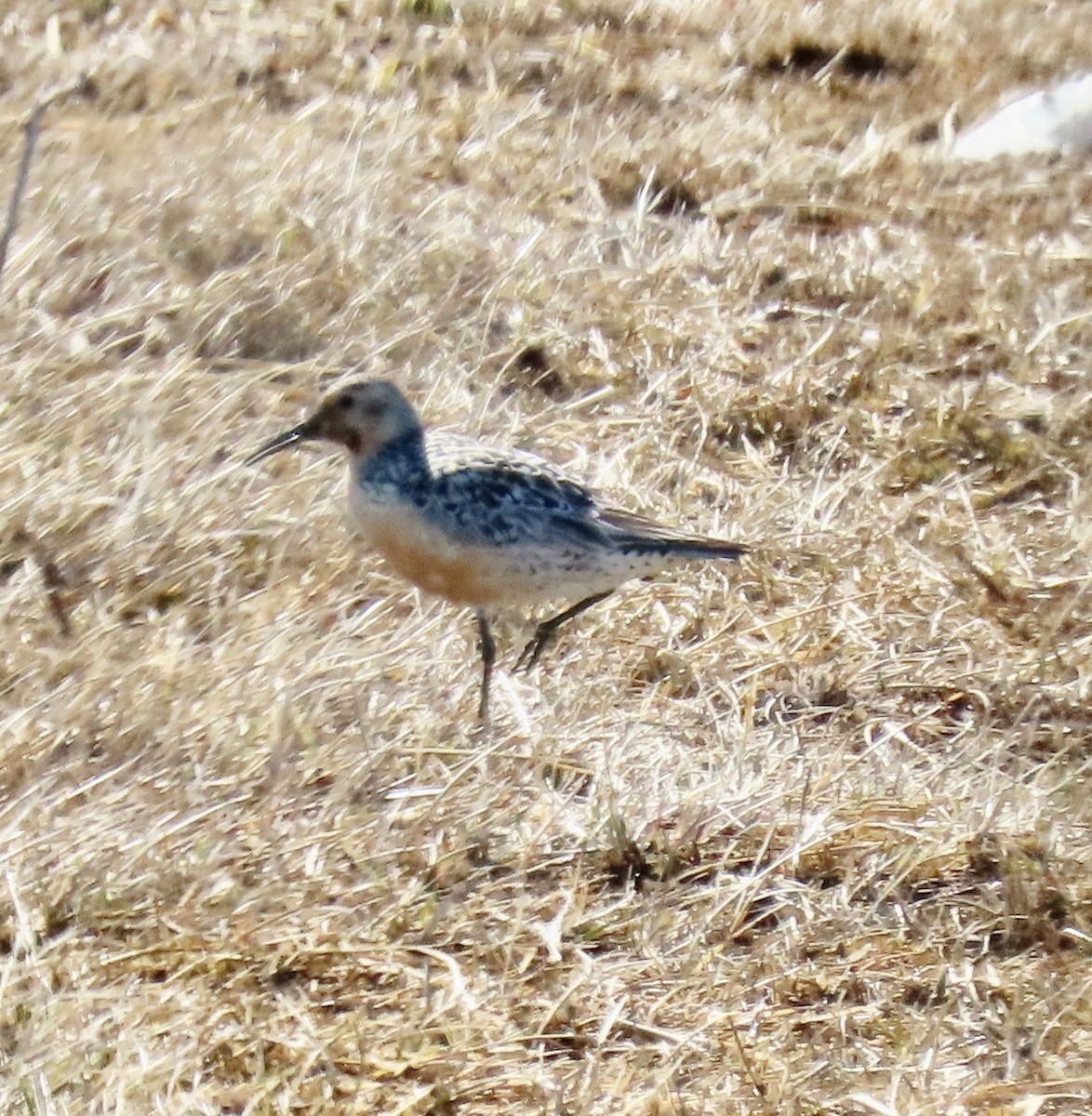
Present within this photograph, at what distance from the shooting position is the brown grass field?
397 cm

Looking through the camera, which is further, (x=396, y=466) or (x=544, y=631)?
(x=544, y=631)

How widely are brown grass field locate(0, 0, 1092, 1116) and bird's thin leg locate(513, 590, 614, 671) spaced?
0.08 meters

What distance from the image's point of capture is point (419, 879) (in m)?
4.32

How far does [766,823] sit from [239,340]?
2635 millimetres

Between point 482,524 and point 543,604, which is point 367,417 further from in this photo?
point 543,604

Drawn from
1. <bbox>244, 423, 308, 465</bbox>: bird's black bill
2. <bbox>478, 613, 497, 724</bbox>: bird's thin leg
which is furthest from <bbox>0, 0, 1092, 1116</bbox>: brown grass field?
<bbox>244, 423, 308, 465</bbox>: bird's black bill

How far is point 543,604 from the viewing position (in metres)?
5.74

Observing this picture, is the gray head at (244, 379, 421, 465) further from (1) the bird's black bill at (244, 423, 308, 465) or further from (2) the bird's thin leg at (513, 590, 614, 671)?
(2) the bird's thin leg at (513, 590, 614, 671)

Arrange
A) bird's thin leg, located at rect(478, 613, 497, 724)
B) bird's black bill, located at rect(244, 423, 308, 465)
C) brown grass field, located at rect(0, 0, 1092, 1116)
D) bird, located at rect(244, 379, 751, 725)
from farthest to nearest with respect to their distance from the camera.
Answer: bird's black bill, located at rect(244, 423, 308, 465) → bird, located at rect(244, 379, 751, 725) → bird's thin leg, located at rect(478, 613, 497, 724) → brown grass field, located at rect(0, 0, 1092, 1116)

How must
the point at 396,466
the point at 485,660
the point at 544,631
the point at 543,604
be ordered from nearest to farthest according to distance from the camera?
1. the point at 485,660
2. the point at 396,466
3. the point at 544,631
4. the point at 543,604

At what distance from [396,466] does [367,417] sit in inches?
7.0

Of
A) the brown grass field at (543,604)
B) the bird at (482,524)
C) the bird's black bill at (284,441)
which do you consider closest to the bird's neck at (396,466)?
the bird at (482,524)

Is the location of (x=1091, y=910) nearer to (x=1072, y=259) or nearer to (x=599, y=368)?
(x=599, y=368)

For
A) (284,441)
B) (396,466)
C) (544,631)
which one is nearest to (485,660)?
(544,631)
